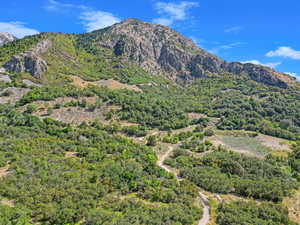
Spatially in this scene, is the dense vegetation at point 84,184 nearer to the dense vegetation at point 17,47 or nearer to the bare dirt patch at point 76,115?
the bare dirt patch at point 76,115

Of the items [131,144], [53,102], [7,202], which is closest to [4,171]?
[7,202]

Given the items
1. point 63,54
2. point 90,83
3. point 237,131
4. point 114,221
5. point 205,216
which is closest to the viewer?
point 114,221

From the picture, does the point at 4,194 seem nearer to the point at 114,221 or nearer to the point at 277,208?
the point at 114,221

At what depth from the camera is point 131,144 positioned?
207 feet

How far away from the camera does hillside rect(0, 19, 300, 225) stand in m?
32.1

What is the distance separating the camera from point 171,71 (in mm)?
187125

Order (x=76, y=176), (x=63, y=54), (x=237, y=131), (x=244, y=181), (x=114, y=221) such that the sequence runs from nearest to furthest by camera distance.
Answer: (x=114, y=221) < (x=76, y=176) < (x=244, y=181) < (x=237, y=131) < (x=63, y=54)

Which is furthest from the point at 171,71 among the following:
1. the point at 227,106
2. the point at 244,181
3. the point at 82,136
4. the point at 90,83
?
the point at 244,181

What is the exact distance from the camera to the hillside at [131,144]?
32.1m

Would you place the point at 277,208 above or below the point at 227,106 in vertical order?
below

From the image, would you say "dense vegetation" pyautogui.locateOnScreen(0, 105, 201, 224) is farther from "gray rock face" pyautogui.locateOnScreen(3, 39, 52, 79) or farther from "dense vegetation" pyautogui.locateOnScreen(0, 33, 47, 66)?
"dense vegetation" pyautogui.locateOnScreen(0, 33, 47, 66)

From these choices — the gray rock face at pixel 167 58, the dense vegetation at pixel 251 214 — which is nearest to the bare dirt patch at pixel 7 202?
the dense vegetation at pixel 251 214

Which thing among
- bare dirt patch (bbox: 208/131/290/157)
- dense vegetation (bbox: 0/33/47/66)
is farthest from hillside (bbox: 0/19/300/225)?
dense vegetation (bbox: 0/33/47/66)

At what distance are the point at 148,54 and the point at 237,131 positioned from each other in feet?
388
